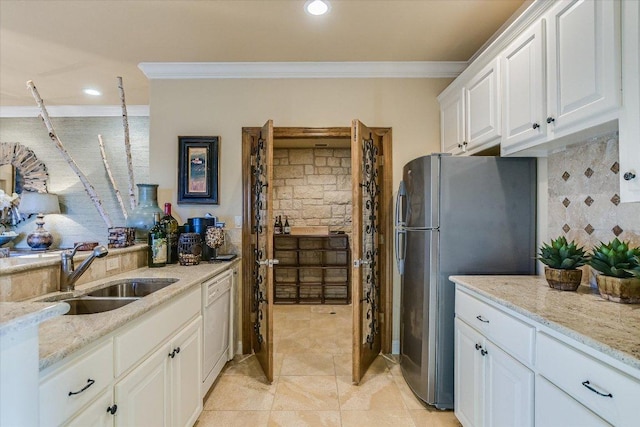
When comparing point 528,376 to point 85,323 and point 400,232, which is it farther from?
point 85,323

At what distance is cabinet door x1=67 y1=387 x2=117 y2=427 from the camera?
0.96m

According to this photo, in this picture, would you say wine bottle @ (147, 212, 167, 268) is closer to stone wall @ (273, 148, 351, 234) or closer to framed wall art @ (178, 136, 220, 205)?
framed wall art @ (178, 136, 220, 205)

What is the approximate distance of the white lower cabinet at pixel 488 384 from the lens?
129 cm

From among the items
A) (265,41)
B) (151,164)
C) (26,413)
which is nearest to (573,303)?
(26,413)

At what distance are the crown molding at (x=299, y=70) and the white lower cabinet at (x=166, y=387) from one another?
224 cm

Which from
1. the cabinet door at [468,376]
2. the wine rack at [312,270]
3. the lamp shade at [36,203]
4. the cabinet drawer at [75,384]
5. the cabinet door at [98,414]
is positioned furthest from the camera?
the wine rack at [312,270]

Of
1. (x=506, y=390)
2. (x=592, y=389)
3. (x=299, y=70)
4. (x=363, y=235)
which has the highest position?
(x=299, y=70)

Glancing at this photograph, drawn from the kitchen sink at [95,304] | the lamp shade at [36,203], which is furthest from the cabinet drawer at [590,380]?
the lamp shade at [36,203]

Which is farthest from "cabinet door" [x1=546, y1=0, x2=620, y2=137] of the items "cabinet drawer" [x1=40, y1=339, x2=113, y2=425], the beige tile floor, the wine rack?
the wine rack

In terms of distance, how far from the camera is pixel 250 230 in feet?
9.48

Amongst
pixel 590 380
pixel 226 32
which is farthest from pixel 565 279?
pixel 226 32

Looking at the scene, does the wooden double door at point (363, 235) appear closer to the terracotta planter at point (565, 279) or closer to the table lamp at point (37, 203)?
the terracotta planter at point (565, 279)

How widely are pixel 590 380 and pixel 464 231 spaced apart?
1.15 metres

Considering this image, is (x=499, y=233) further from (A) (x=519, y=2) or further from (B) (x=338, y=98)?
(B) (x=338, y=98)
